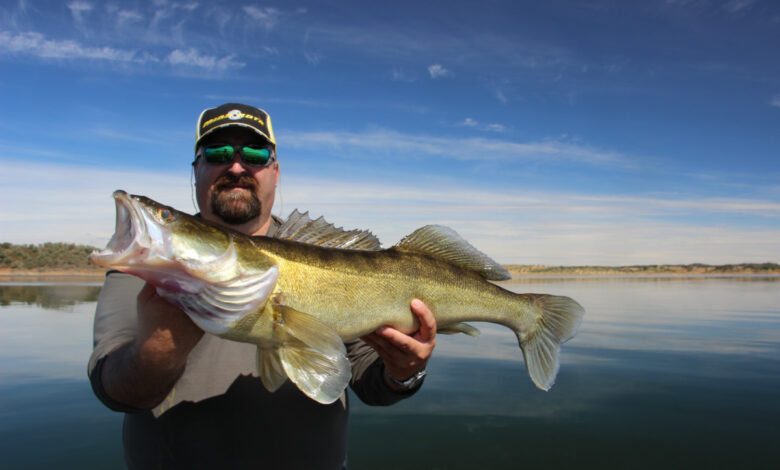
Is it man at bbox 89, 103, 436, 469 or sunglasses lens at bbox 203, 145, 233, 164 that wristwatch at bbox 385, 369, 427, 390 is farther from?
sunglasses lens at bbox 203, 145, 233, 164

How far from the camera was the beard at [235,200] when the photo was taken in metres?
3.78

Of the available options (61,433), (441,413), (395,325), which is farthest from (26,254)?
(395,325)

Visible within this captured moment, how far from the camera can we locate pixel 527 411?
23.5ft

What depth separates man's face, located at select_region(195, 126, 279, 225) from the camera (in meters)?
3.80

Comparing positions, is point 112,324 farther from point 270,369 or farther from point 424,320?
point 424,320

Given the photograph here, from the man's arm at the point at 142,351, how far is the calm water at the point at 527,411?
3.53m

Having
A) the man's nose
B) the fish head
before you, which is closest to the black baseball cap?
the man's nose

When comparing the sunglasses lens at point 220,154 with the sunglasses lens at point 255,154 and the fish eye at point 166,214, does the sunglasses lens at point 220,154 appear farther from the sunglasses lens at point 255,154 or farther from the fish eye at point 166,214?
the fish eye at point 166,214

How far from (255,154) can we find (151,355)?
2.00 metres

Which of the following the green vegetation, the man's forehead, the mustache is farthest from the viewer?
the green vegetation

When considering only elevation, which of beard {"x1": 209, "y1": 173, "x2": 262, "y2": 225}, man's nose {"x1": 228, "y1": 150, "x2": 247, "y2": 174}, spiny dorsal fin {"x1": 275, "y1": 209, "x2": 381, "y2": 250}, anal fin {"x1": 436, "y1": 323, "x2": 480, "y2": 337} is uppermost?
man's nose {"x1": 228, "y1": 150, "x2": 247, "y2": 174}

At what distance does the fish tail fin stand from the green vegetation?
44621 mm

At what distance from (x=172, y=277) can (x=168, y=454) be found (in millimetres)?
1519

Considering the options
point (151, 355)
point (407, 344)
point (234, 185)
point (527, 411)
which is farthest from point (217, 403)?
point (527, 411)
